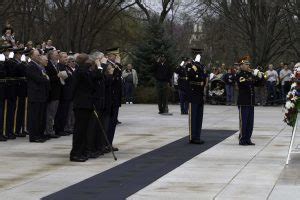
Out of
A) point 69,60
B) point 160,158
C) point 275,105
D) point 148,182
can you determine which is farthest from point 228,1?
point 148,182

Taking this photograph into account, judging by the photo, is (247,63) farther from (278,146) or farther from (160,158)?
(160,158)

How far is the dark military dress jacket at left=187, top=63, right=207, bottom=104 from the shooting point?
15930 mm

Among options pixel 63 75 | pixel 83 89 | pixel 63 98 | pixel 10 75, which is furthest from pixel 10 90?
pixel 83 89

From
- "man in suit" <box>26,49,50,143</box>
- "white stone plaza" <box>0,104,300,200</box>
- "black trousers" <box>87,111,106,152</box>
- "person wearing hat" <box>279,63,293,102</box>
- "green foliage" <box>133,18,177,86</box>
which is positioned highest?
"green foliage" <box>133,18,177,86</box>

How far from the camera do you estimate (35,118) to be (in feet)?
51.9

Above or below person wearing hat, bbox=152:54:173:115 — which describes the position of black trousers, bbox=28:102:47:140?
below

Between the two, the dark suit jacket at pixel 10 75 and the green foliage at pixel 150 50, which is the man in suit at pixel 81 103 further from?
the green foliage at pixel 150 50

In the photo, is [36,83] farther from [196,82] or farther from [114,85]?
[196,82]

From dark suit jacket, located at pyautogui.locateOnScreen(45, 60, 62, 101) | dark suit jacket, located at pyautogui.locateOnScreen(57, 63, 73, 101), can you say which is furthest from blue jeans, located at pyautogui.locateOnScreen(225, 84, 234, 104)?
dark suit jacket, located at pyautogui.locateOnScreen(45, 60, 62, 101)

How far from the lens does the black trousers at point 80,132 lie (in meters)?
13.0

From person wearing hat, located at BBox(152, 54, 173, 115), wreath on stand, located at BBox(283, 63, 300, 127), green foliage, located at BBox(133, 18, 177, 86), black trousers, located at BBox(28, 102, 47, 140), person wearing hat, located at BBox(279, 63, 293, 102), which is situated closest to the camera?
wreath on stand, located at BBox(283, 63, 300, 127)

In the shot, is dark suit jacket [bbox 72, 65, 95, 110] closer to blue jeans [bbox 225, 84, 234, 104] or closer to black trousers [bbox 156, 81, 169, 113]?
black trousers [bbox 156, 81, 169, 113]

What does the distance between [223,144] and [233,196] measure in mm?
6426

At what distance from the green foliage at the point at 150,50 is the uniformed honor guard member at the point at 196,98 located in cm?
1887
